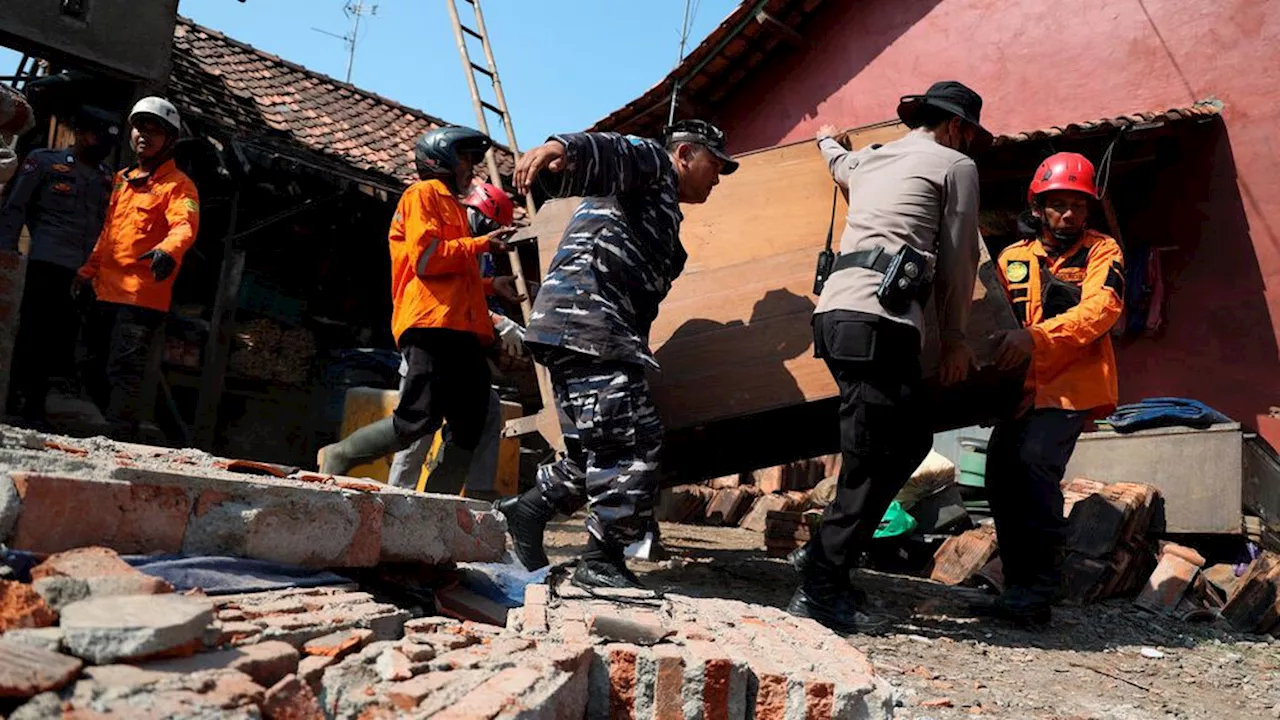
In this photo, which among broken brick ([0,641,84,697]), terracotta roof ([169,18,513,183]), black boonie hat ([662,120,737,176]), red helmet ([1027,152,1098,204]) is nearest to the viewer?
broken brick ([0,641,84,697])

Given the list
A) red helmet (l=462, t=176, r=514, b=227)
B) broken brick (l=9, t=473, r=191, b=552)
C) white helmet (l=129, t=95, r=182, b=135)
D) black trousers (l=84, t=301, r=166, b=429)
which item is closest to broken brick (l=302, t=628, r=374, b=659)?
broken brick (l=9, t=473, r=191, b=552)

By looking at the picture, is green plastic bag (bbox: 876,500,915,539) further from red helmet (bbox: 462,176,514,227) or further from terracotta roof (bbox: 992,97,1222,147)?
terracotta roof (bbox: 992,97,1222,147)

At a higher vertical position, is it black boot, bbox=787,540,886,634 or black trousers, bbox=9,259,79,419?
Result: black trousers, bbox=9,259,79,419

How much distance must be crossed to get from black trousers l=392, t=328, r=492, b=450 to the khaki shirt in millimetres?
1716

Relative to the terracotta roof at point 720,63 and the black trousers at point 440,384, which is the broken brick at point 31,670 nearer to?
the black trousers at point 440,384

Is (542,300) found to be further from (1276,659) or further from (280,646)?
(1276,659)

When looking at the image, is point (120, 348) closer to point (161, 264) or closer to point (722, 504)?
point (161, 264)

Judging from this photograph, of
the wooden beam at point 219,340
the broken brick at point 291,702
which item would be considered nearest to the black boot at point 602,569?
the broken brick at point 291,702

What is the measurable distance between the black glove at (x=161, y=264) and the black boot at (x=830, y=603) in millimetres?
3549

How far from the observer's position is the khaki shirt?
3.37 metres

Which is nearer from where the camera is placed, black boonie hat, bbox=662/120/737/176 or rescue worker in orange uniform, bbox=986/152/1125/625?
black boonie hat, bbox=662/120/737/176

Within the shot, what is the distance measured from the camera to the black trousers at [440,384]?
14.0 feet

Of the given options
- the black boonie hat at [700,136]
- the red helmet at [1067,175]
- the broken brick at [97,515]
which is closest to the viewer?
the broken brick at [97,515]

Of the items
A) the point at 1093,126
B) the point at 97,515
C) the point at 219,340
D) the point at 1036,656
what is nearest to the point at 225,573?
the point at 97,515
